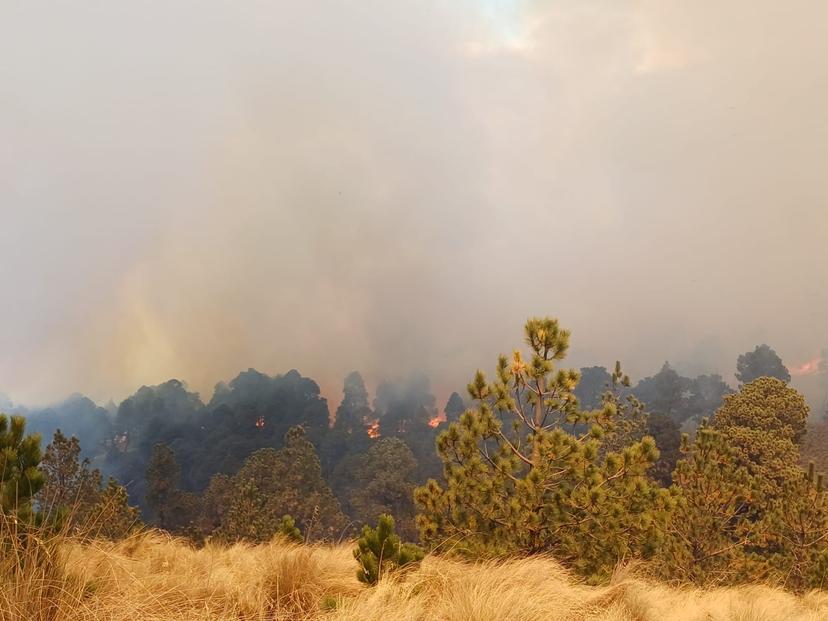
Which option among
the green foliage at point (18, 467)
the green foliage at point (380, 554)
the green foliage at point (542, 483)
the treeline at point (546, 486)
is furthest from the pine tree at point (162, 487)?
the green foliage at point (380, 554)

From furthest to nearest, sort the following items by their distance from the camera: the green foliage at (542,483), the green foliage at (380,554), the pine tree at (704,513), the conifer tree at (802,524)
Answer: the conifer tree at (802,524) < the pine tree at (704,513) < the green foliage at (542,483) < the green foliage at (380,554)

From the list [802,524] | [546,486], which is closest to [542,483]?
[546,486]

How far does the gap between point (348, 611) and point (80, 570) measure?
2285mm

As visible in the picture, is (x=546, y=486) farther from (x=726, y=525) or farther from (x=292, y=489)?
(x=292, y=489)

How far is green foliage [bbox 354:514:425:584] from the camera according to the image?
16.4 feet

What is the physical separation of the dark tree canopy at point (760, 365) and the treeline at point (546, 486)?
1.08 ft

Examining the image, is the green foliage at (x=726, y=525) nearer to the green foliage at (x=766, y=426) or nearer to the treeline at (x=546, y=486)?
the treeline at (x=546, y=486)

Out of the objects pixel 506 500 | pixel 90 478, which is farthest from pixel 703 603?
pixel 90 478

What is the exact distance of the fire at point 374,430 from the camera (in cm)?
9712

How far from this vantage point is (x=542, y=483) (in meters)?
9.29

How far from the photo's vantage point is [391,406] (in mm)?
118500

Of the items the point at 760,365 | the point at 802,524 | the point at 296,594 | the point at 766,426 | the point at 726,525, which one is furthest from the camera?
the point at 760,365

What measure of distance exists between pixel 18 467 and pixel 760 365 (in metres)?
103

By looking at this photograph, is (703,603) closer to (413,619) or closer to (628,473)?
(628,473)
